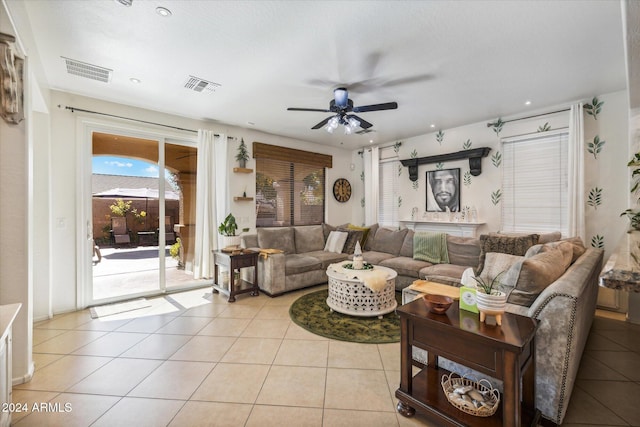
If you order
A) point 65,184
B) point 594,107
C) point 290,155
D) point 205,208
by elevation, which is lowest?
point 205,208

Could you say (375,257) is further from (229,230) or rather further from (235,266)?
(229,230)

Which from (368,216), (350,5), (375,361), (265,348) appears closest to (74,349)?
(265,348)

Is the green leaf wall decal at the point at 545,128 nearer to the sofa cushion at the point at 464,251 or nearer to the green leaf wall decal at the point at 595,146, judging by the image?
the green leaf wall decal at the point at 595,146

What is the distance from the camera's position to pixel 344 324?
10.1ft

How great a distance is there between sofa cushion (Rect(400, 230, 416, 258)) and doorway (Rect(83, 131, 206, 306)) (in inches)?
132

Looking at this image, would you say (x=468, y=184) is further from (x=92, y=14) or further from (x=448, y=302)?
(x=92, y=14)

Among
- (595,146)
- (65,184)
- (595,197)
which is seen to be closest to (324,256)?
(65,184)

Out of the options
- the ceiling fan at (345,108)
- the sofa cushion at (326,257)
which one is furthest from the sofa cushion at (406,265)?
the ceiling fan at (345,108)

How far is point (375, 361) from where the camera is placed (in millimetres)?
2340

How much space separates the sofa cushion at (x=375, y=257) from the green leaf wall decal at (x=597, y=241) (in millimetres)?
2586

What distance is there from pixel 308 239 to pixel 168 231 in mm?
2268

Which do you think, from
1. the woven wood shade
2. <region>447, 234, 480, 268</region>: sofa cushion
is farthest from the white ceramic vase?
the woven wood shade

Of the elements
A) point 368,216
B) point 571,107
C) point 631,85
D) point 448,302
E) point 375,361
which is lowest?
point 375,361

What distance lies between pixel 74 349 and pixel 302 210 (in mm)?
4043
